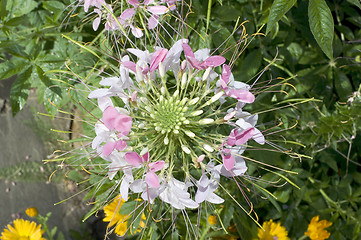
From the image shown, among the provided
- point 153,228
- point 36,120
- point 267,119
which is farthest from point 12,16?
point 36,120

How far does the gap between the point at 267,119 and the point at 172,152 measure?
24.0 inches

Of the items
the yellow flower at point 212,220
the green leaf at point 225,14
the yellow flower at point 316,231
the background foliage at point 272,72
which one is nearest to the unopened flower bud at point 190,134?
the background foliage at point 272,72

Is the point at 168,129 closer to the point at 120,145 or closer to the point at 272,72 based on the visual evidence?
the point at 120,145

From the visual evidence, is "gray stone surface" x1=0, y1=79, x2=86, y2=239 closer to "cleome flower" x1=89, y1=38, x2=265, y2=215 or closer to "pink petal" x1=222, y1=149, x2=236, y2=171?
"cleome flower" x1=89, y1=38, x2=265, y2=215

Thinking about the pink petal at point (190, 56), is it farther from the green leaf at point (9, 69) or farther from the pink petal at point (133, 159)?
the green leaf at point (9, 69)

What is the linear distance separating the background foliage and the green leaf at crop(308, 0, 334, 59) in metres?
0.02

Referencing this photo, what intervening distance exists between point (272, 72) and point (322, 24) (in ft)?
1.43

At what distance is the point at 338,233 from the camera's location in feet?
4.38

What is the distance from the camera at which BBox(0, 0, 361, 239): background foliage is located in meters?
1.04

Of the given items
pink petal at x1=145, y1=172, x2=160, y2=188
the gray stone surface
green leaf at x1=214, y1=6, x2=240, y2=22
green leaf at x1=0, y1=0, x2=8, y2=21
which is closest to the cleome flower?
pink petal at x1=145, y1=172, x2=160, y2=188

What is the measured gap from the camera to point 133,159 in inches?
26.3

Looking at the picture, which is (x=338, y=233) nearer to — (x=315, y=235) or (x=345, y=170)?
(x=315, y=235)

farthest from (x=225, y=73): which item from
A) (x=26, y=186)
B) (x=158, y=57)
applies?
(x=26, y=186)

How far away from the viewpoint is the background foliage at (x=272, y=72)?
1.04 meters
